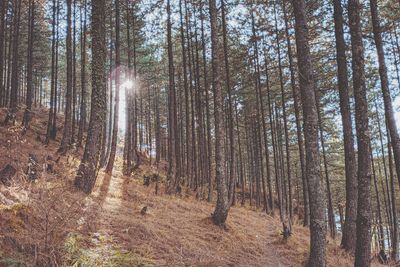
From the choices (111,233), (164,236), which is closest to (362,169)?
(164,236)

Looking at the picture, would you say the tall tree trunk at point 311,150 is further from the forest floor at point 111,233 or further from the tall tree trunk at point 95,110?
the tall tree trunk at point 95,110

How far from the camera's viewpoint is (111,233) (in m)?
6.27

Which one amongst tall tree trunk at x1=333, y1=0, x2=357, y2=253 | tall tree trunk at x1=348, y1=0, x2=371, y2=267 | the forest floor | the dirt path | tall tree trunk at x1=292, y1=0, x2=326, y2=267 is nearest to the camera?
the forest floor

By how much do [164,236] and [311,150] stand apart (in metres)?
3.64

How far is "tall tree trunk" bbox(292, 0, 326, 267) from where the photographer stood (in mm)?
6648

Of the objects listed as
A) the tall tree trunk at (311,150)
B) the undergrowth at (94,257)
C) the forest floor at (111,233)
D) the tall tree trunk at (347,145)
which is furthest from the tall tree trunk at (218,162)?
the undergrowth at (94,257)

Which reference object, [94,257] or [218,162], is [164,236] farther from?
[218,162]

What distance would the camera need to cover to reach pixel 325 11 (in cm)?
1240

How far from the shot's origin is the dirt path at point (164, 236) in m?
5.86

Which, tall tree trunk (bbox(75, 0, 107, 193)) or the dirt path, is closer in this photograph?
the dirt path

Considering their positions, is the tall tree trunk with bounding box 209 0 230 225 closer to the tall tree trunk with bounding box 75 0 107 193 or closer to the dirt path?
the dirt path

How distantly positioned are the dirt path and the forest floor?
0.02 meters

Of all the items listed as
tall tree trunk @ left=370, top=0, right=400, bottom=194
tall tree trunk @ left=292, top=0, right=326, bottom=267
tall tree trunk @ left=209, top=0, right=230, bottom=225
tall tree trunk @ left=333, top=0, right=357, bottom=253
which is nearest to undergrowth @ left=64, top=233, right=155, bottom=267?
tall tree trunk @ left=292, top=0, right=326, bottom=267

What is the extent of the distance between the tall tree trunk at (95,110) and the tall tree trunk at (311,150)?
562 cm
